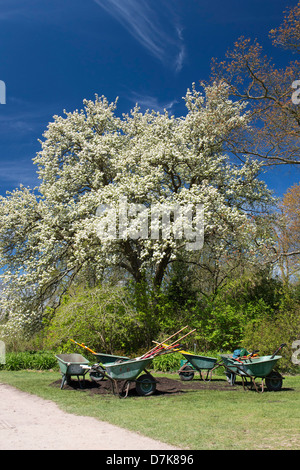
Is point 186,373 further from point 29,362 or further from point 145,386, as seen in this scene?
point 29,362

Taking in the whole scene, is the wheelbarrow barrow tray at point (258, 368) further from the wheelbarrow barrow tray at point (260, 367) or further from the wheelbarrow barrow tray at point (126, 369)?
the wheelbarrow barrow tray at point (126, 369)

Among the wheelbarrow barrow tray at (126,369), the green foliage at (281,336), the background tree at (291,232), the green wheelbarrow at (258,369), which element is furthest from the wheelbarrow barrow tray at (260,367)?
the background tree at (291,232)

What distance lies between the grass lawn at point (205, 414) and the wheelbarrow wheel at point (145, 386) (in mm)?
297

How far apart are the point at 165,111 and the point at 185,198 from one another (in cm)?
600

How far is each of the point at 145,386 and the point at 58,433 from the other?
373 centimetres

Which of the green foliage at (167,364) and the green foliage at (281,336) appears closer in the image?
the green foliage at (281,336)

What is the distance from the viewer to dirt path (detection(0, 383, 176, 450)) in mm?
4691

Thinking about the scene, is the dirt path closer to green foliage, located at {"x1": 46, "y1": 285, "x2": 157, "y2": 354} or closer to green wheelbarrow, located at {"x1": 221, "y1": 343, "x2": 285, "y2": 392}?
green wheelbarrow, located at {"x1": 221, "y1": 343, "x2": 285, "y2": 392}

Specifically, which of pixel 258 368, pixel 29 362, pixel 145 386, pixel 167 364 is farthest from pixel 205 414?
pixel 29 362

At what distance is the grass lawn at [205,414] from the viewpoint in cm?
502

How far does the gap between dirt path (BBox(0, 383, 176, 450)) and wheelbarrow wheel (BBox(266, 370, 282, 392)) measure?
15.9ft

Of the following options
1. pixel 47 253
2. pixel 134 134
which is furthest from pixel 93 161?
pixel 47 253

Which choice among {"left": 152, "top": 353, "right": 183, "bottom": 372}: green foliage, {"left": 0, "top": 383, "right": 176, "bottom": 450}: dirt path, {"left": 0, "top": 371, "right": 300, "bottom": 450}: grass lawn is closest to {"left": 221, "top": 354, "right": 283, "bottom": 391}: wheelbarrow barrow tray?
{"left": 0, "top": 371, "right": 300, "bottom": 450}: grass lawn

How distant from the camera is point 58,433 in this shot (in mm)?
5371
